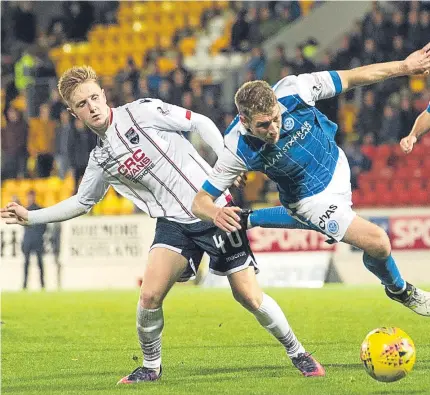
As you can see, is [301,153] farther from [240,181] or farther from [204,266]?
[204,266]

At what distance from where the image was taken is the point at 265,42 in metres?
25.2

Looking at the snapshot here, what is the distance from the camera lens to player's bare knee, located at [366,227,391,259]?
7.69 metres

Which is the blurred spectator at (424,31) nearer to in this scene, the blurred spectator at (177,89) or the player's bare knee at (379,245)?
the blurred spectator at (177,89)

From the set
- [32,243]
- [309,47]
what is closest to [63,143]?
[32,243]

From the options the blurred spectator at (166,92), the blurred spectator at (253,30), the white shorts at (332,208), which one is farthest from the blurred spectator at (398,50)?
the white shorts at (332,208)

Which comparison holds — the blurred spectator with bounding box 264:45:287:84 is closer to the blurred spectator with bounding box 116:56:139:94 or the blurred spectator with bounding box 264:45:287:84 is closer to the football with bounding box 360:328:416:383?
the blurred spectator with bounding box 116:56:139:94

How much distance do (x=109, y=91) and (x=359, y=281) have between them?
24.6 ft

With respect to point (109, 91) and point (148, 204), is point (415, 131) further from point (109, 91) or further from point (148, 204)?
point (109, 91)

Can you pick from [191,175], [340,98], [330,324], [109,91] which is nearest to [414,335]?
[330,324]

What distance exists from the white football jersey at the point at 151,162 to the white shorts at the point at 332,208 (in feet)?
2.03

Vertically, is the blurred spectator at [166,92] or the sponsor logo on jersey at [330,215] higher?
the sponsor logo on jersey at [330,215]

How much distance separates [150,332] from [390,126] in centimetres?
1330

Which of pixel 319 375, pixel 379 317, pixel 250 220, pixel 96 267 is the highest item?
pixel 250 220

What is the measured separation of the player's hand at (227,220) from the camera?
7.04 metres
